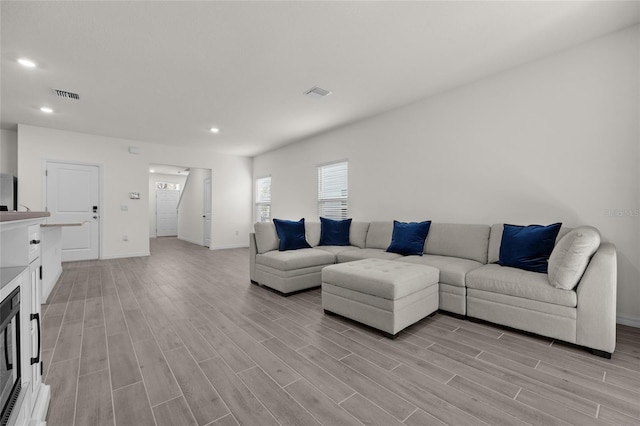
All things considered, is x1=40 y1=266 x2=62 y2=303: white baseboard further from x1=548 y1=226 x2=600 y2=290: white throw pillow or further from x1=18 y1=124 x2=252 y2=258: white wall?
x1=548 y1=226 x2=600 y2=290: white throw pillow

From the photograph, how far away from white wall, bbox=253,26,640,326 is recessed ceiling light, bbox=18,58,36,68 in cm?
418

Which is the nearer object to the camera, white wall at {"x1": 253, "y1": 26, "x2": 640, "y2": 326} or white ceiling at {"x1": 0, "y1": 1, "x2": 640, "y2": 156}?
white ceiling at {"x1": 0, "y1": 1, "x2": 640, "y2": 156}

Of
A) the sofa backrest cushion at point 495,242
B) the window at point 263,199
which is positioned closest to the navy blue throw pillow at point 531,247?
the sofa backrest cushion at point 495,242

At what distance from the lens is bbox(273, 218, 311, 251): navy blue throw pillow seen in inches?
151

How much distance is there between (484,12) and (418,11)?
0.53 metres

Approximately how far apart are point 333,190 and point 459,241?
2.68m

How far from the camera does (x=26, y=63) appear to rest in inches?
115

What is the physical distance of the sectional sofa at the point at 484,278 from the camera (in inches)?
78.0

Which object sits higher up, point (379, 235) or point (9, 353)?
point (379, 235)

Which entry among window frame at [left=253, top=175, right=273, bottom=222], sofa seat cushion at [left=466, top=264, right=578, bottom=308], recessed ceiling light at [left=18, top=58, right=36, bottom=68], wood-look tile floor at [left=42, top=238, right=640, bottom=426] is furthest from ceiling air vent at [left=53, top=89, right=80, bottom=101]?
sofa seat cushion at [left=466, top=264, right=578, bottom=308]

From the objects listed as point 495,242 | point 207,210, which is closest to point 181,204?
point 207,210

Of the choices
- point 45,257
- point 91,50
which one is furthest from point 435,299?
point 45,257

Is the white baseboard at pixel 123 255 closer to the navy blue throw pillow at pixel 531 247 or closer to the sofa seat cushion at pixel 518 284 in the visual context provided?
the sofa seat cushion at pixel 518 284

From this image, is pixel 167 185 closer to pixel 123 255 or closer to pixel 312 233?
pixel 123 255
